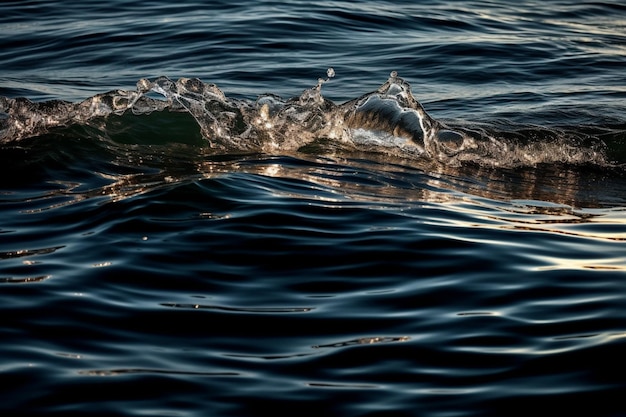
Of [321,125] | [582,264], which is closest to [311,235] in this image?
[582,264]

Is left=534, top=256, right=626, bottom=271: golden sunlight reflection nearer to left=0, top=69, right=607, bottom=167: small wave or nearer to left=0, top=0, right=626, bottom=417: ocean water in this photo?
left=0, top=0, right=626, bottom=417: ocean water

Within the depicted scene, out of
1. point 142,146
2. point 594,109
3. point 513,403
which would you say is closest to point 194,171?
point 142,146

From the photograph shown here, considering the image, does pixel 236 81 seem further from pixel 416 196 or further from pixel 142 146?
pixel 416 196

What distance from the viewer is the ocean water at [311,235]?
4.21 meters

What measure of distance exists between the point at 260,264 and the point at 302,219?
0.99m

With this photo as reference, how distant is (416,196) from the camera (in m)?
7.71

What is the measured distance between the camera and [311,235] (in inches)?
249

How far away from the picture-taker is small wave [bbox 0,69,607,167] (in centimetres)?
955

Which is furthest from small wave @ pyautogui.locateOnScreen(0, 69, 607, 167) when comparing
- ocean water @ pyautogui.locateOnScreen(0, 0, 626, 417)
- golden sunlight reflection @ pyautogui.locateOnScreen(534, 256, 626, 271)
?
→ golden sunlight reflection @ pyautogui.locateOnScreen(534, 256, 626, 271)

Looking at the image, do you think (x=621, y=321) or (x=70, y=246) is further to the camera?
(x=70, y=246)

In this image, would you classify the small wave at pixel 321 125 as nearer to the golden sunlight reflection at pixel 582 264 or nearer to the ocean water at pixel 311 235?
the ocean water at pixel 311 235

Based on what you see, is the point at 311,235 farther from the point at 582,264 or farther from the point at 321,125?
the point at 321,125

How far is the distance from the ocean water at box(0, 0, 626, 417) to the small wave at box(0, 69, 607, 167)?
0.08ft

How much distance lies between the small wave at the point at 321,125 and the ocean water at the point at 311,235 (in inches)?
0.9
